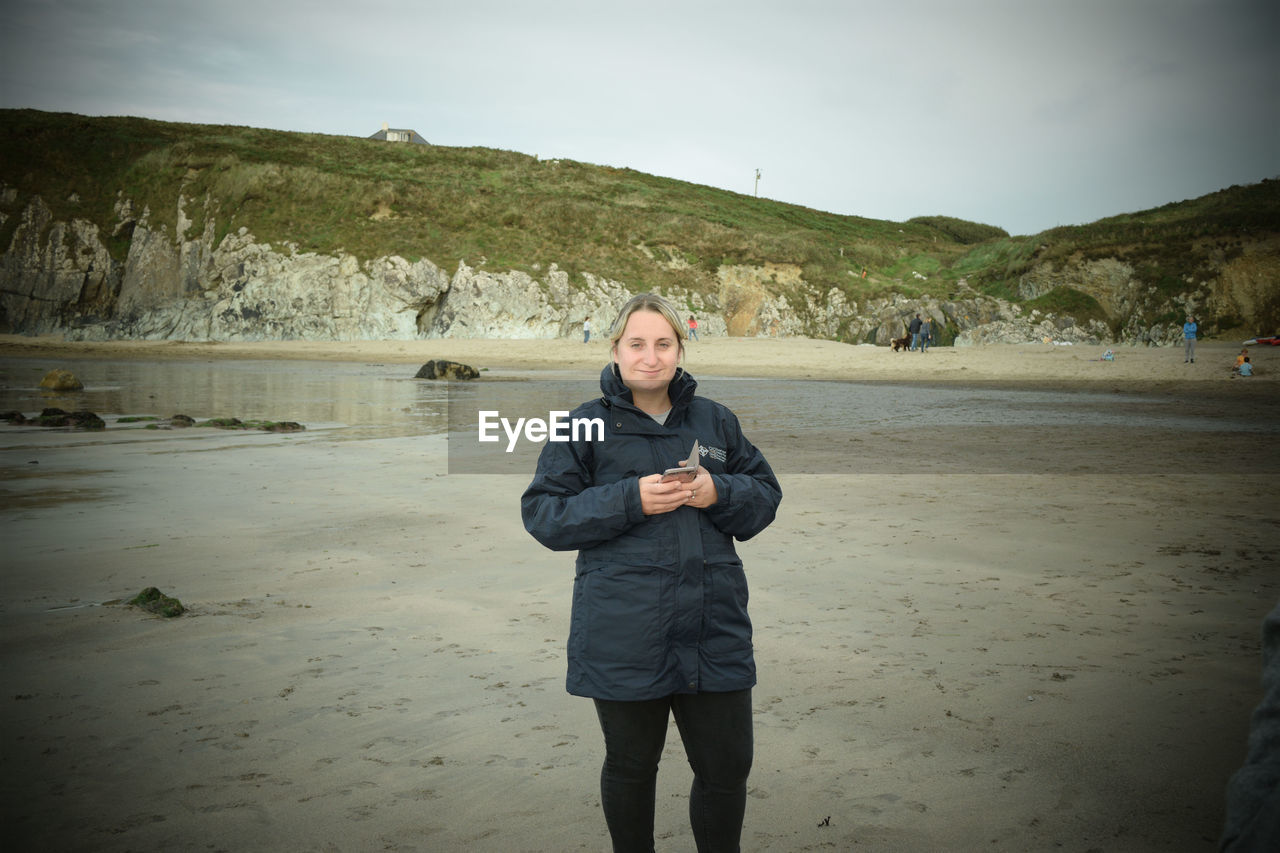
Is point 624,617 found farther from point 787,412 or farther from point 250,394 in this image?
point 250,394

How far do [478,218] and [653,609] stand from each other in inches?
1999

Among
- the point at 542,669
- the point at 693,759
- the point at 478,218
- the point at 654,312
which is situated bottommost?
the point at 542,669

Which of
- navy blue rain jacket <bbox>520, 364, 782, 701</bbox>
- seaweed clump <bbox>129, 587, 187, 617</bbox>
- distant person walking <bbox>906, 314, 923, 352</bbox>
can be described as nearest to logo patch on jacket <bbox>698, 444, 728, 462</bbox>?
navy blue rain jacket <bbox>520, 364, 782, 701</bbox>

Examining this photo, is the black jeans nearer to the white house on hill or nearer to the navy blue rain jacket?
the navy blue rain jacket

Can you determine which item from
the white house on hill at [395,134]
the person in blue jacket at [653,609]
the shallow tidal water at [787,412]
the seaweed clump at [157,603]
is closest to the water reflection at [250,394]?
Result: the shallow tidal water at [787,412]

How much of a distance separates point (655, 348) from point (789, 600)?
114 inches

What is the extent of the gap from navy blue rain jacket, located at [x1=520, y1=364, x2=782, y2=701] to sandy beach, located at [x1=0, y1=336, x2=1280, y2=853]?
76cm

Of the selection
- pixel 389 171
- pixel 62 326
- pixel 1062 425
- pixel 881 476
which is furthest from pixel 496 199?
pixel 881 476

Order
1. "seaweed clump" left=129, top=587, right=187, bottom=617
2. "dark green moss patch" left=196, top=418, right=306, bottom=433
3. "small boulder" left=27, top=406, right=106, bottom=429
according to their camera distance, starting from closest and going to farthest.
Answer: "seaweed clump" left=129, top=587, right=187, bottom=617 → "small boulder" left=27, top=406, right=106, bottom=429 → "dark green moss patch" left=196, top=418, right=306, bottom=433

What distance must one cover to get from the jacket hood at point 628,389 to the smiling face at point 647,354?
0.02 metres

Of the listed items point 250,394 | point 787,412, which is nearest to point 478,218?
point 250,394

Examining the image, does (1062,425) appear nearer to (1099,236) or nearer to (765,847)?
(765,847)

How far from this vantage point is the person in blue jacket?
235cm

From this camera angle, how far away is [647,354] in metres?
2.55
